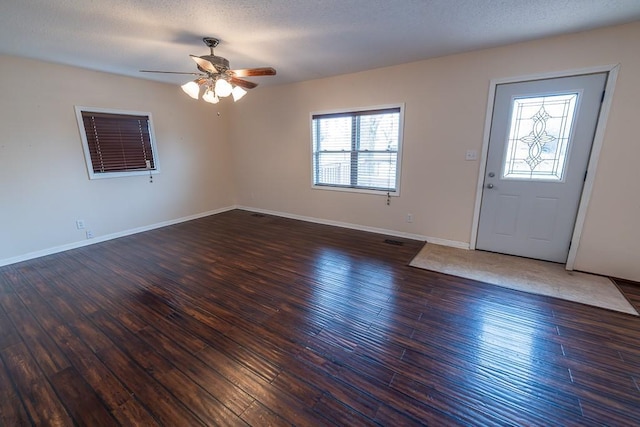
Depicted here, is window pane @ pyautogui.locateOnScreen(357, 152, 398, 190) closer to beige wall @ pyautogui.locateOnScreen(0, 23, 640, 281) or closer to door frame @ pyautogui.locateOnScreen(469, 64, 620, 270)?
beige wall @ pyautogui.locateOnScreen(0, 23, 640, 281)

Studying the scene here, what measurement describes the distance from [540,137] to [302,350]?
3487 millimetres

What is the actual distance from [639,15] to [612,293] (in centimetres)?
258

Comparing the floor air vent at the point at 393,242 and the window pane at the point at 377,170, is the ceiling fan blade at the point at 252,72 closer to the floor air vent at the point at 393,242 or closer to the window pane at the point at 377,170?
the window pane at the point at 377,170

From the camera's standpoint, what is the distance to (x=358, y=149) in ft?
14.5

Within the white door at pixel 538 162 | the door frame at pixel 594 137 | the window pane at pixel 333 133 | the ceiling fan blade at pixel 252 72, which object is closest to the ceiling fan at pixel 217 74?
the ceiling fan blade at pixel 252 72

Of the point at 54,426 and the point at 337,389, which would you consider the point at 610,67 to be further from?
the point at 54,426

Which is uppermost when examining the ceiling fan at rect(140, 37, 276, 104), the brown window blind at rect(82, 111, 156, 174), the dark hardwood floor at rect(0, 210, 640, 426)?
the ceiling fan at rect(140, 37, 276, 104)

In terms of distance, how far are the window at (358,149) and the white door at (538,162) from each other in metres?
1.29

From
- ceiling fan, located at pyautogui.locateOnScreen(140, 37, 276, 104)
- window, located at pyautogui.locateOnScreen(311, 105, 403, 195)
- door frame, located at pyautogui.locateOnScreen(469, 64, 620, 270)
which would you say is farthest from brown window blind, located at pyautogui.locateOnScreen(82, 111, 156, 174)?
door frame, located at pyautogui.locateOnScreen(469, 64, 620, 270)

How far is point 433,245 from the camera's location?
385 cm

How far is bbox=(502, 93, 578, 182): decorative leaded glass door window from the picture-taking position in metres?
2.91

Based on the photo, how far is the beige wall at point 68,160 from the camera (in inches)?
131

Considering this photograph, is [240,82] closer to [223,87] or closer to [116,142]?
[223,87]

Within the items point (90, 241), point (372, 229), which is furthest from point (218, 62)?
point (90, 241)
